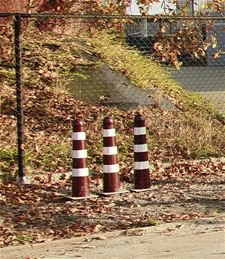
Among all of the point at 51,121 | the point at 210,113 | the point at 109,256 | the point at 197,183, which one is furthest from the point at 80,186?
the point at 210,113

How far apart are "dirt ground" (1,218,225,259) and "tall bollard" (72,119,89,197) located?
1.78 m

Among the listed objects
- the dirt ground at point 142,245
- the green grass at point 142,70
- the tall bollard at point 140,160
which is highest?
the green grass at point 142,70

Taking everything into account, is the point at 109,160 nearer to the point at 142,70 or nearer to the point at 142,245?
the point at 142,245

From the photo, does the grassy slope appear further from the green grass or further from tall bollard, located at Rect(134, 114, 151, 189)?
tall bollard, located at Rect(134, 114, 151, 189)

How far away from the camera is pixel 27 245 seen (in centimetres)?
750

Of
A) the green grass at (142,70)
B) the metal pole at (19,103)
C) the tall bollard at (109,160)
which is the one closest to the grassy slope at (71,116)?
the green grass at (142,70)

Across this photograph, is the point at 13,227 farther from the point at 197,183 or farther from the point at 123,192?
the point at 197,183

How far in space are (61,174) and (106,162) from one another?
1.44m

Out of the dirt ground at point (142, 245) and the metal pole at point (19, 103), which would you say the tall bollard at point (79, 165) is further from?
the dirt ground at point (142, 245)

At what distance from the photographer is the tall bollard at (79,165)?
9.68 meters

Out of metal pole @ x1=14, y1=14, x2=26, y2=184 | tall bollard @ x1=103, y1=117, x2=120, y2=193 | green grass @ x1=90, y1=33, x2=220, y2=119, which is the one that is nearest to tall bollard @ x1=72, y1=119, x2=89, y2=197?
tall bollard @ x1=103, y1=117, x2=120, y2=193

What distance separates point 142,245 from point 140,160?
9.18ft

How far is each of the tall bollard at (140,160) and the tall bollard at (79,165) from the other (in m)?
0.76

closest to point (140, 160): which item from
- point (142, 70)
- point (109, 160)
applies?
point (109, 160)
